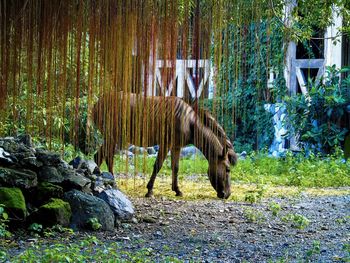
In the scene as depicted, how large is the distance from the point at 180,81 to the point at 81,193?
13.1ft

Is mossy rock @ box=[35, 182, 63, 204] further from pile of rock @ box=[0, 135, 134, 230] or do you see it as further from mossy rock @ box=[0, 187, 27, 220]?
mossy rock @ box=[0, 187, 27, 220]

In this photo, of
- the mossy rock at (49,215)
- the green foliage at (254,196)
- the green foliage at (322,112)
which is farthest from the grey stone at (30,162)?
the green foliage at (322,112)

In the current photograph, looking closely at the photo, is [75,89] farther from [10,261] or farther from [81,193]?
[81,193]

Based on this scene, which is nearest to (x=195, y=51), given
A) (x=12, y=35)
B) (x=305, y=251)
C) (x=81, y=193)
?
(x=12, y=35)

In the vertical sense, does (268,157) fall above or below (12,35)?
below

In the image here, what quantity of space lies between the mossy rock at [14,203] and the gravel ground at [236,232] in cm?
56

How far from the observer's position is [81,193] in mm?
6801

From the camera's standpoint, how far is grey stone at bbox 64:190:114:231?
6.51 metres

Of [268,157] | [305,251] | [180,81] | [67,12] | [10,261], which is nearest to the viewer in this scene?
[67,12]

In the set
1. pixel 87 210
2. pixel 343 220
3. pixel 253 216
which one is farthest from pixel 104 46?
pixel 343 220

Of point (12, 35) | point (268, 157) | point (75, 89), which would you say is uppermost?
point (12, 35)

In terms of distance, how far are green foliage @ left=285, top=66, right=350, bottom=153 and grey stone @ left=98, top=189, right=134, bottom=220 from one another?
7242 millimetres

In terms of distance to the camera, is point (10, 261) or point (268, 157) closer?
point (10, 261)

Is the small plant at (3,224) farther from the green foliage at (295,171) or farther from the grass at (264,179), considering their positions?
the green foliage at (295,171)
